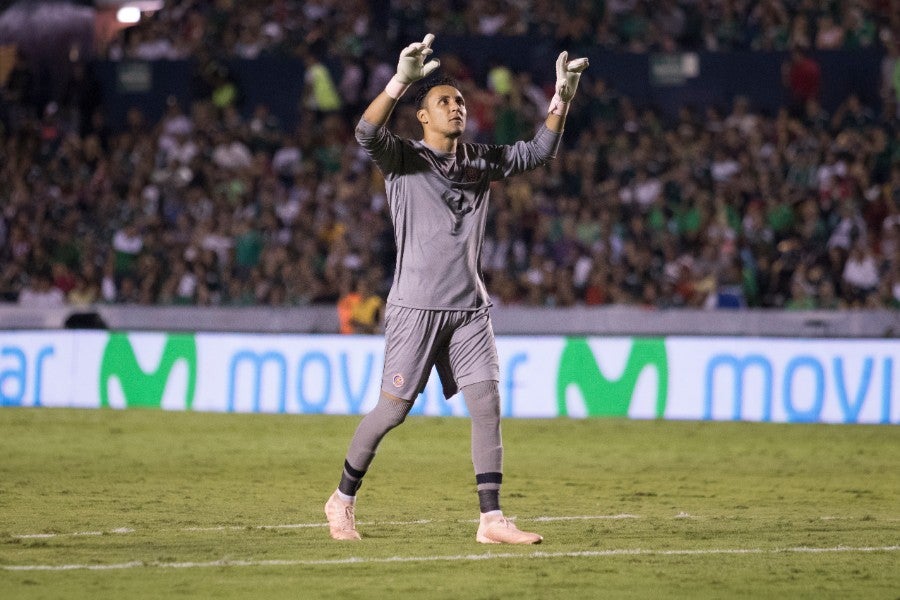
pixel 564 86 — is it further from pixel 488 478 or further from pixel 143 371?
pixel 143 371

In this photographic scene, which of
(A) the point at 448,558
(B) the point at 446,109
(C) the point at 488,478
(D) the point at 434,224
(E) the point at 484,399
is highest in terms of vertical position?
(B) the point at 446,109

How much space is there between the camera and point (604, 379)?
17.4m

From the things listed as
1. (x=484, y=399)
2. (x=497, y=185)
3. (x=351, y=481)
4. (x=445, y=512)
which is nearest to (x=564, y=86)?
(x=484, y=399)

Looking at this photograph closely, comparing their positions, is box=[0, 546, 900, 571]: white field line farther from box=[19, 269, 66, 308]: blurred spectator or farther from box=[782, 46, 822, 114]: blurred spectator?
box=[782, 46, 822, 114]: blurred spectator

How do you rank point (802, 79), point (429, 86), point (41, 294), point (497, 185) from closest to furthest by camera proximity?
point (429, 86), point (497, 185), point (41, 294), point (802, 79)

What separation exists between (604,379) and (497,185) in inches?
193

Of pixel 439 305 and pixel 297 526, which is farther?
pixel 297 526

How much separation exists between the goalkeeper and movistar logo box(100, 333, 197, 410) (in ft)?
34.2

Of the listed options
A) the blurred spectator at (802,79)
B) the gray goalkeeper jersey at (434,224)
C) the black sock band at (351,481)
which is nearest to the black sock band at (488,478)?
the black sock band at (351,481)

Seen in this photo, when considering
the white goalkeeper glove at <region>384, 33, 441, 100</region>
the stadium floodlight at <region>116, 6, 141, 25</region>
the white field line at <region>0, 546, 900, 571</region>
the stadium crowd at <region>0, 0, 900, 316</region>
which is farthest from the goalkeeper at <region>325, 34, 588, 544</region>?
the stadium floodlight at <region>116, 6, 141, 25</region>

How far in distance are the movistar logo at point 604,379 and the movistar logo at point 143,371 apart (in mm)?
4276

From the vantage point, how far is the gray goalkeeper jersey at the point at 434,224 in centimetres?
798

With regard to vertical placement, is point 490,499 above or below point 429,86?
below

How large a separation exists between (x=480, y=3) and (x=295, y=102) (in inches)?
129
